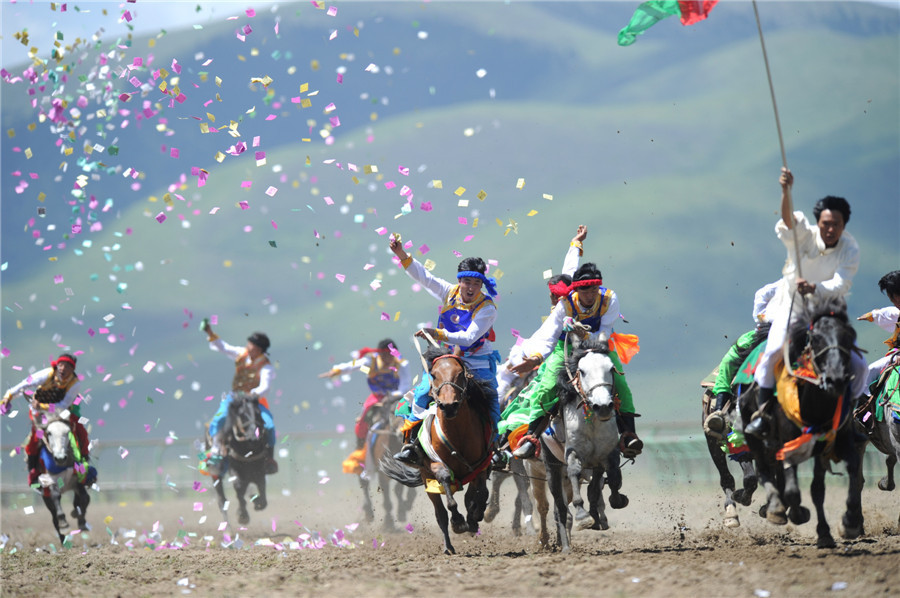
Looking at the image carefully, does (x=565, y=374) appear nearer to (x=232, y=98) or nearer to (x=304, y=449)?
(x=304, y=449)

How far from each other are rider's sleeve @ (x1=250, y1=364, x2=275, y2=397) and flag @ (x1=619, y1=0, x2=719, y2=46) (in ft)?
30.5

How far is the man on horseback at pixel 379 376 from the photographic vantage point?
53.9 ft

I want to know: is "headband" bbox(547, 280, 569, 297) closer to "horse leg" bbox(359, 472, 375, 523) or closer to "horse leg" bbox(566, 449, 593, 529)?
"horse leg" bbox(566, 449, 593, 529)

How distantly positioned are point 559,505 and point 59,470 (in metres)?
8.13

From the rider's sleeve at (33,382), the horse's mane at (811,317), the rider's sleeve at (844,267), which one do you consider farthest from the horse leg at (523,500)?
the rider's sleeve at (33,382)

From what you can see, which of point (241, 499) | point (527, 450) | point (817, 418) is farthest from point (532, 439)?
point (241, 499)

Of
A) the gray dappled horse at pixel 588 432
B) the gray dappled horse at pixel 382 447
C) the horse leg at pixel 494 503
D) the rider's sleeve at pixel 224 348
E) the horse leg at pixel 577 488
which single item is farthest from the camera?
the rider's sleeve at pixel 224 348

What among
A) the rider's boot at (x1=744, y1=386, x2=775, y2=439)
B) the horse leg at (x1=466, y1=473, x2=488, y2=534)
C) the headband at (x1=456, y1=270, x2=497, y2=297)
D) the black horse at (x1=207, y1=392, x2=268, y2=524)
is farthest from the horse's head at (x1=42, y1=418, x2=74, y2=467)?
the rider's boot at (x1=744, y1=386, x2=775, y2=439)

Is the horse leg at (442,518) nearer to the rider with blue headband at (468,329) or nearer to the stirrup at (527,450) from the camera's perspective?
the rider with blue headband at (468,329)

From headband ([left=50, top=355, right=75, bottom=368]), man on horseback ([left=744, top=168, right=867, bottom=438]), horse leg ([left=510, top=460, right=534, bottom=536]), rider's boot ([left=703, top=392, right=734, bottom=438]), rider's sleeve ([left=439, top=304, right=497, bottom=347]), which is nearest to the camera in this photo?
man on horseback ([left=744, top=168, right=867, bottom=438])

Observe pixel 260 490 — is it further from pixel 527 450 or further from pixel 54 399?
pixel 527 450

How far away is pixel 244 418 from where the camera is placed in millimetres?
16156

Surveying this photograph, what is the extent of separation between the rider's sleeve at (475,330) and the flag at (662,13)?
10.2ft

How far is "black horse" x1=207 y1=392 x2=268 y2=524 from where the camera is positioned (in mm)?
16125
